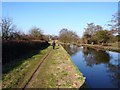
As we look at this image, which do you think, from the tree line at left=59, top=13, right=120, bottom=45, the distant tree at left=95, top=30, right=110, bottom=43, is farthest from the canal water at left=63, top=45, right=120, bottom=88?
the distant tree at left=95, top=30, right=110, bottom=43

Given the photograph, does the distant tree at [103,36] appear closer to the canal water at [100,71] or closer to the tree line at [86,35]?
the tree line at [86,35]

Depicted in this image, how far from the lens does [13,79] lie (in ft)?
37.8

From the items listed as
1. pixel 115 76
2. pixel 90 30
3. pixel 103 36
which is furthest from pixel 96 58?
pixel 90 30

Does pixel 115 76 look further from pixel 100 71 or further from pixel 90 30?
pixel 90 30

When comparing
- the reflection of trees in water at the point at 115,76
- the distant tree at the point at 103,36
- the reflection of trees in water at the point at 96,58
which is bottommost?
the reflection of trees in water at the point at 96,58

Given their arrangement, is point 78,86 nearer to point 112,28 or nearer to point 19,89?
point 19,89

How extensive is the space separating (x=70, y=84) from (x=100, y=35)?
221ft

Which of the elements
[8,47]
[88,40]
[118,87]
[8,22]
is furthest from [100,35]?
[118,87]

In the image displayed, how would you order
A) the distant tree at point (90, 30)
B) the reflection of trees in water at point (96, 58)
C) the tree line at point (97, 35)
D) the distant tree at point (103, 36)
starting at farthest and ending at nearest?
the distant tree at point (90, 30) → the distant tree at point (103, 36) → the tree line at point (97, 35) → the reflection of trees in water at point (96, 58)

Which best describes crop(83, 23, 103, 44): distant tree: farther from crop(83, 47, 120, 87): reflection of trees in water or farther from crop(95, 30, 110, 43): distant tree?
crop(83, 47, 120, 87): reflection of trees in water

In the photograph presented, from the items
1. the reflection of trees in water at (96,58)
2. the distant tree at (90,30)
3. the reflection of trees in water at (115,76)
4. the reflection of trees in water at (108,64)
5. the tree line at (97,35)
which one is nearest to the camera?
the reflection of trees in water at (115,76)

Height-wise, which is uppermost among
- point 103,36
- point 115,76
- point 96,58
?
point 103,36

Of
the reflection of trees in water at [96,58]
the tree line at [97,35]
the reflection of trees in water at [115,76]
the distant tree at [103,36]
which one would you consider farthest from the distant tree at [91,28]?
the reflection of trees in water at [115,76]

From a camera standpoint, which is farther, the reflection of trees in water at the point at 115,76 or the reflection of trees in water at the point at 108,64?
the reflection of trees in water at the point at 108,64
